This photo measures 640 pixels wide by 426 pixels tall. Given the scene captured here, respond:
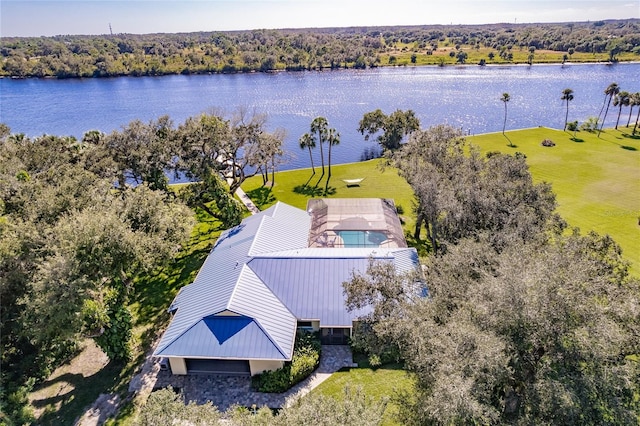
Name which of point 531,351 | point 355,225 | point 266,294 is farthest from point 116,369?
point 531,351

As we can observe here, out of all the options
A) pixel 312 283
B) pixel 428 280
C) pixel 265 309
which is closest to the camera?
pixel 428 280

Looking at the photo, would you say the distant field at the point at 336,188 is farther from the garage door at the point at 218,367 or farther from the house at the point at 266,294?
the garage door at the point at 218,367

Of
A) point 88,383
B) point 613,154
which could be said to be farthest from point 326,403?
point 613,154

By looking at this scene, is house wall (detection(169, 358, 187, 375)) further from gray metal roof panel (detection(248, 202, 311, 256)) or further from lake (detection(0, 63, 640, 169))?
lake (detection(0, 63, 640, 169))

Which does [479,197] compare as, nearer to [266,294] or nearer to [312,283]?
[312,283]

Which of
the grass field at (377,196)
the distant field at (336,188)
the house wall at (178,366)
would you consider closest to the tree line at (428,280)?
the grass field at (377,196)

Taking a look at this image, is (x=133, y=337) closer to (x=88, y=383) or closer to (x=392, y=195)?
(x=88, y=383)
